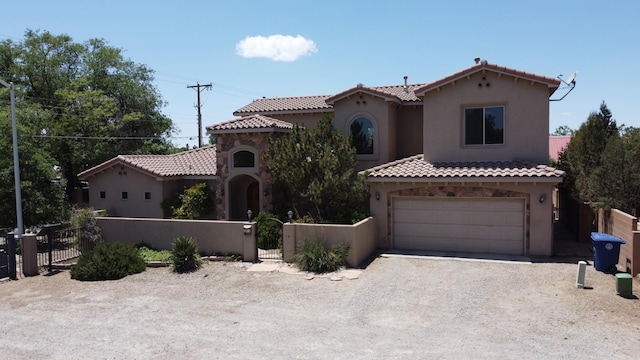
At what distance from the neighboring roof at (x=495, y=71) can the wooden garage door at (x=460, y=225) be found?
13.8ft

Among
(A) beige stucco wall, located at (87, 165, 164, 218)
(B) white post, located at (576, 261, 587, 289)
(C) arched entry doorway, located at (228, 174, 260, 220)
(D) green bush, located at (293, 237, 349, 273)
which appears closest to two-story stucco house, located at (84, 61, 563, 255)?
(C) arched entry doorway, located at (228, 174, 260, 220)

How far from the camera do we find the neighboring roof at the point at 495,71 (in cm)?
1644

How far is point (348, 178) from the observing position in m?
17.0

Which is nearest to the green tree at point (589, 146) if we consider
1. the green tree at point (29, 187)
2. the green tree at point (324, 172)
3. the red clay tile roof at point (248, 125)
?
the green tree at point (324, 172)

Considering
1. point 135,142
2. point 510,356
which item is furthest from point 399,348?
point 135,142

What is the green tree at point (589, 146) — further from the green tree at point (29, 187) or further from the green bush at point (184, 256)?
the green tree at point (29, 187)

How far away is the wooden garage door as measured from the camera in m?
16.0

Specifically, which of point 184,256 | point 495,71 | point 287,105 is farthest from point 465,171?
point 287,105

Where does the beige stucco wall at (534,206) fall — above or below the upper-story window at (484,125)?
below

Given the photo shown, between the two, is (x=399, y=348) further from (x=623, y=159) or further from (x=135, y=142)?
(x=135, y=142)

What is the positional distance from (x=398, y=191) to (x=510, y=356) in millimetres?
9374

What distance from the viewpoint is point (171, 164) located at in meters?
23.2

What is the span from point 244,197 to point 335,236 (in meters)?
7.96

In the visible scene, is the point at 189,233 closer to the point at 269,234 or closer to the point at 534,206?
the point at 269,234
